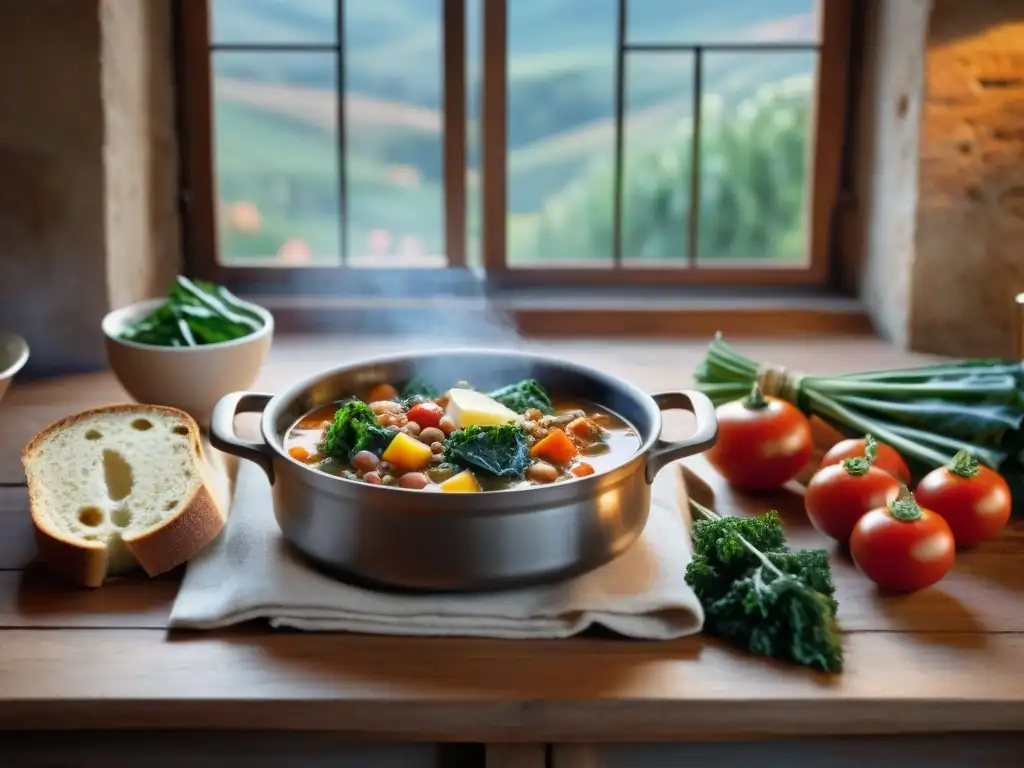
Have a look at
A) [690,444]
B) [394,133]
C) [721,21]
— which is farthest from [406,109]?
[690,444]

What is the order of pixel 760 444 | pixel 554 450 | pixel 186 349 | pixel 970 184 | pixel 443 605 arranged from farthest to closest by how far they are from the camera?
pixel 970 184
pixel 186 349
pixel 760 444
pixel 554 450
pixel 443 605

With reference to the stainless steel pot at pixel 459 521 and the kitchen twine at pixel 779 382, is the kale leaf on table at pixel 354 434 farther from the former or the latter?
the kitchen twine at pixel 779 382

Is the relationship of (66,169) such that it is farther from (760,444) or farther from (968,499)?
(968,499)

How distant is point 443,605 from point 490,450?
177 mm

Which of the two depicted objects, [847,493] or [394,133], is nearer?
[847,493]

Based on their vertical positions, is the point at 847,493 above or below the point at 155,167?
below

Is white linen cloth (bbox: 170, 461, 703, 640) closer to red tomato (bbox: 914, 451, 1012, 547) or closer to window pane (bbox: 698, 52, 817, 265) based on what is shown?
red tomato (bbox: 914, 451, 1012, 547)

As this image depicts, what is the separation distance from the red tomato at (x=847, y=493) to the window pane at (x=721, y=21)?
1323 mm

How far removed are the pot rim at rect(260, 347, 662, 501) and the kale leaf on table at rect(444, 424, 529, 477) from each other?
5 cm

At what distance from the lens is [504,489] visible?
129 centimetres

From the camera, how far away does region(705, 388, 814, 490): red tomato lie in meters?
1.62

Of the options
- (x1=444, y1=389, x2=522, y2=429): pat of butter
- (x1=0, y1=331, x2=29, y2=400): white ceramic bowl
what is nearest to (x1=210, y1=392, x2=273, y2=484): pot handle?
(x1=444, y1=389, x2=522, y2=429): pat of butter

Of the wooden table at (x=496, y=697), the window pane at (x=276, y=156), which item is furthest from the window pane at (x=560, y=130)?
the wooden table at (x=496, y=697)

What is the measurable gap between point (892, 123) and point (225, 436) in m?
1.53
